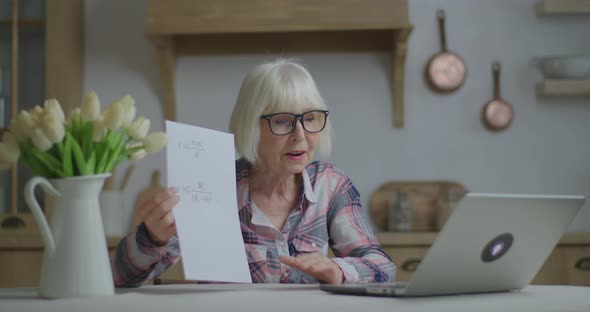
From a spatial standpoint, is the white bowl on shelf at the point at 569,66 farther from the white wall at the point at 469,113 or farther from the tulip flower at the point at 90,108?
the tulip flower at the point at 90,108

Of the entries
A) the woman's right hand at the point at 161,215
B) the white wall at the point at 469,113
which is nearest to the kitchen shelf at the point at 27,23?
the white wall at the point at 469,113

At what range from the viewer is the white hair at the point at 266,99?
163cm

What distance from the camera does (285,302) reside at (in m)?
1.01

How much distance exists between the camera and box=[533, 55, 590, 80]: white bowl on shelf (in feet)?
10.2

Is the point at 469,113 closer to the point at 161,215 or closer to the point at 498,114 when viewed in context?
the point at 498,114

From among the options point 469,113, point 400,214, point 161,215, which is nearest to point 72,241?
point 161,215

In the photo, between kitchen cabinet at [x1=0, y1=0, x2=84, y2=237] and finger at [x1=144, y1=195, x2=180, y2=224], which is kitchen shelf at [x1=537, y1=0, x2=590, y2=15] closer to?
kitchen cabinet at [x1=0, y1=0, x2=84, y2=237]

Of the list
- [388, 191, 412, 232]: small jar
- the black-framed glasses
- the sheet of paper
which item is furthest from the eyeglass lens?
[388, 191, 412, 232]: small jar

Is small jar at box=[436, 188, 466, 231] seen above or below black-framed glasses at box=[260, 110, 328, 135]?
below

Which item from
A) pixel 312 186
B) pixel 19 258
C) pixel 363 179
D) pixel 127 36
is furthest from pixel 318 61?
pixel 312 186

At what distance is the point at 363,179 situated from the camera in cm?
328

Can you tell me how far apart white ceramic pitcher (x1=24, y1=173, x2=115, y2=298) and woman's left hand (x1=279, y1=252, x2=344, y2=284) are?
0.98 feet

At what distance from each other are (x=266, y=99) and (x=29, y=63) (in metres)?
1.88

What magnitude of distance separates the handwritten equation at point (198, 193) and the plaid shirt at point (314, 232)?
0.87 ft
